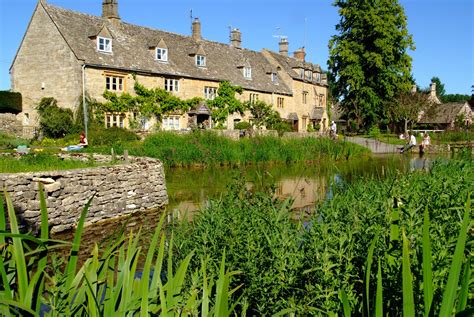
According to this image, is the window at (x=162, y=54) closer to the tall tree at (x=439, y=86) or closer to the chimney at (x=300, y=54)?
the chimney at (x=300, y=54)

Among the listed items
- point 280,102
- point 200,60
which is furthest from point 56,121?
point 280,102

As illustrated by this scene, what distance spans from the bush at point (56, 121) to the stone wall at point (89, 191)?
608 inches

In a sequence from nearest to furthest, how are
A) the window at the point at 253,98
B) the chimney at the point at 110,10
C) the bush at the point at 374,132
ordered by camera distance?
the chimney at the point at 110,10 → the window at the point at 253,98 → the bush at the point at 374,132

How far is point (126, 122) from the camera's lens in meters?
33.0

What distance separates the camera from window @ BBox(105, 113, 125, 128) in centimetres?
3161

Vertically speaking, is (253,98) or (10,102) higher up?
(253,98)

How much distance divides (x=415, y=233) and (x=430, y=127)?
6727 cm

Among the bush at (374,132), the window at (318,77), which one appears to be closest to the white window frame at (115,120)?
the bush at (374,132)

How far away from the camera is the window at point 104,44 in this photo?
105 ft

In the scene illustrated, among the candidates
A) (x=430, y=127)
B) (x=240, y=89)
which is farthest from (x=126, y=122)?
(x=430, y=127)

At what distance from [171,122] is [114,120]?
5472 millimetres

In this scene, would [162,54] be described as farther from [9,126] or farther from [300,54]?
[300,54]

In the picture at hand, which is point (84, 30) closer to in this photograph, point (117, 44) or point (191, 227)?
point (117, 44)

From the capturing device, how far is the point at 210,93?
1570 inches
